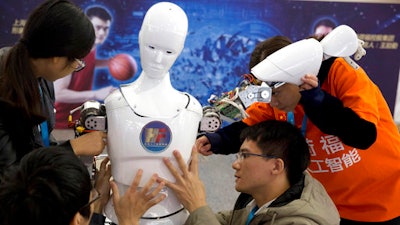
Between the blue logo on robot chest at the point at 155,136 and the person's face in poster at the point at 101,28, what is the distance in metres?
2.97

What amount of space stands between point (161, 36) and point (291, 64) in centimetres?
39

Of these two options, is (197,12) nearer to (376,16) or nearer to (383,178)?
(376,16)

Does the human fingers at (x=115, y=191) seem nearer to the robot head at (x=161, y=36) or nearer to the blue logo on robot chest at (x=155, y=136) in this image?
the blue logo on robot chest at (x=155, y=136)

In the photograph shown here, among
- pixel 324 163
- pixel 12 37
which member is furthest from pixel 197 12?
pixel 324 163

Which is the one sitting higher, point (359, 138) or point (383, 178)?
point (359, 138)

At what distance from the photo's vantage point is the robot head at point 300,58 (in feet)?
4.17

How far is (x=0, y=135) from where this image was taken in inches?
46.2

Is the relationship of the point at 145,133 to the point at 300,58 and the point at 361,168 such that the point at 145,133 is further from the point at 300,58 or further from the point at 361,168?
the point at 361,168

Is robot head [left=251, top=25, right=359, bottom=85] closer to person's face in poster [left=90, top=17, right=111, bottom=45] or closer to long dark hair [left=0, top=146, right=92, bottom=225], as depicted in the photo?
long dark hair [left=0, top=146, right=92, bottom=225]

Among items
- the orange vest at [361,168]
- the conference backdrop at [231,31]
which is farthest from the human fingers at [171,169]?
the conference backdrop at [231,31]

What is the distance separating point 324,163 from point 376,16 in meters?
3.25

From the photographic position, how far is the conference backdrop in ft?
13.4

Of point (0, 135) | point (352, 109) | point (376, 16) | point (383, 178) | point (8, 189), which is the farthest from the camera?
point (376, 16)

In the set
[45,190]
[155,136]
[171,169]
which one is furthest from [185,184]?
[45,190]
